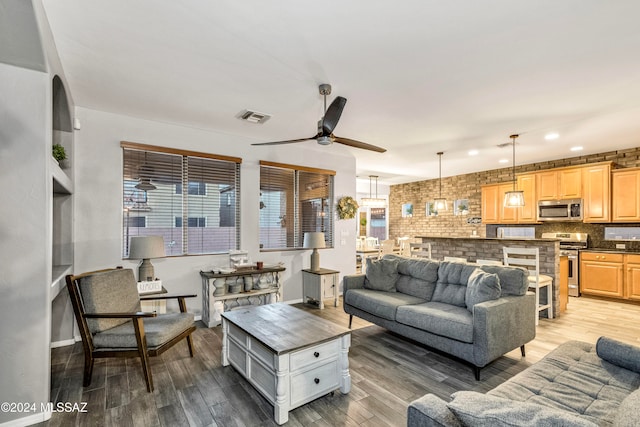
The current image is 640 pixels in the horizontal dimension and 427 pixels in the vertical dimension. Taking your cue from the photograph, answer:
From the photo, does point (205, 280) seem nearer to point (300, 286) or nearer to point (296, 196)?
point (300, 286)

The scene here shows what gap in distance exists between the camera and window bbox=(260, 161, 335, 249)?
17.2ft

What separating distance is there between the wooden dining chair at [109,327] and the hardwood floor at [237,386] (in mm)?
221

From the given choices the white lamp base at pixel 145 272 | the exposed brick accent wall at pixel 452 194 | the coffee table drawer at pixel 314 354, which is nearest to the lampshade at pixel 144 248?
the white lamp base at pixel 145 272

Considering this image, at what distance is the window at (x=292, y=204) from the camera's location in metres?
5.25

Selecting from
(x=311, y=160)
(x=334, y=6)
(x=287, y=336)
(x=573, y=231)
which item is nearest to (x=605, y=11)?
(x=334, y=6)

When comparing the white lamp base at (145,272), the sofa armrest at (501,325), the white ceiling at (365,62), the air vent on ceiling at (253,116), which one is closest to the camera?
the white ceiling at (365,62)

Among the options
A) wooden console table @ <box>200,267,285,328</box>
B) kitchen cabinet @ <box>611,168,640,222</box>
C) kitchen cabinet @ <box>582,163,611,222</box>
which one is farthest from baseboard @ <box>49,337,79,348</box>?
kitchen cabinet @ <box>611,168,640,222</box>

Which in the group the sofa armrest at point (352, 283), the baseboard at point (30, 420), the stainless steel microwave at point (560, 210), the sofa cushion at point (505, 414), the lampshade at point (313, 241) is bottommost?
the baseboard at point (30, 420)

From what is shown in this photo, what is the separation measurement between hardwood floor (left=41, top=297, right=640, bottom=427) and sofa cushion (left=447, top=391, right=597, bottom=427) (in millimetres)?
1306

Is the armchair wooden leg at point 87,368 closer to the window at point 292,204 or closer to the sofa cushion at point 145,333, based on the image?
the sofa cushion at point 145,333

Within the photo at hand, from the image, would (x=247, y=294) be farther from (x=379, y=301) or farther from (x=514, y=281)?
(x=514, y=281)

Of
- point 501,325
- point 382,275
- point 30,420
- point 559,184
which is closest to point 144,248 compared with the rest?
point 30,420

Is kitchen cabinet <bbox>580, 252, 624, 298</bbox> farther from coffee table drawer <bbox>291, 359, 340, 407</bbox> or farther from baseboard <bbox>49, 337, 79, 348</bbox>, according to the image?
baseboard <bbox>49, 337, 79, 348</bbox>

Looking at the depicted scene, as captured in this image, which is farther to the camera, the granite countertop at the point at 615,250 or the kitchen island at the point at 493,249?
the granite countertop at the point at 615,250
